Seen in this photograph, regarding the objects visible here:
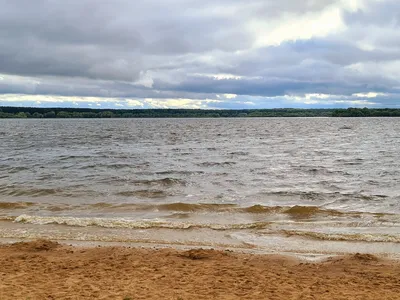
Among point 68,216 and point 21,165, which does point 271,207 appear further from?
point 21,165

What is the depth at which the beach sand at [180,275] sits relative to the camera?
22.1 feet

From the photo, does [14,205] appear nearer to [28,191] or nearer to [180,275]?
[28,191]

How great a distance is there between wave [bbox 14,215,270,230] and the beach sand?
8.20ft

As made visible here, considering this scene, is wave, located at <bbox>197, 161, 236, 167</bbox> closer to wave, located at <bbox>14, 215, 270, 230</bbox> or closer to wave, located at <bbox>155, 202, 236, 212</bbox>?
wave, located at <bbox>155, 202, 236, 212</bbox>

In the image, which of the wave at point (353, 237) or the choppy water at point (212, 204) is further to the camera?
the choppy water at point (212, 204)

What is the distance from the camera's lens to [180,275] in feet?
25.3

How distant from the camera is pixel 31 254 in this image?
921 cm

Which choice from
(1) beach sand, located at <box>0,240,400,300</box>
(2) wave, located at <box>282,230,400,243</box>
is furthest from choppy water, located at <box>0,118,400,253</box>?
(1) beach sand, located at <box>0,240,400,300</box>

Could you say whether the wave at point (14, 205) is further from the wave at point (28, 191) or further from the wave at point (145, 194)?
the wave at point (145, 194)

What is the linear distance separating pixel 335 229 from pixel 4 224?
395 inches

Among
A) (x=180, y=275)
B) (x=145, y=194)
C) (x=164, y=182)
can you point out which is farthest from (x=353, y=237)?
(x=164, y=182)

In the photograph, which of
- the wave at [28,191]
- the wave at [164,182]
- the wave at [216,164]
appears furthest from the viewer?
the wave at [216,164]

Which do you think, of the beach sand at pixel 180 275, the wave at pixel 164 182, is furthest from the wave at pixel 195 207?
the beach sand at pixel 180 275

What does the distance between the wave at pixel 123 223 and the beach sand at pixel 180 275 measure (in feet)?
8.20
